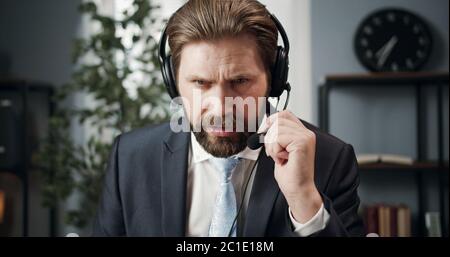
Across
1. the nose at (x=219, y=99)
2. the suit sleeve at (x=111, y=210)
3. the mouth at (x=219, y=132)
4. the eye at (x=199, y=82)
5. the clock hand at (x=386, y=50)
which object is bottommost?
the suit sleeve at (x=111, y=210)

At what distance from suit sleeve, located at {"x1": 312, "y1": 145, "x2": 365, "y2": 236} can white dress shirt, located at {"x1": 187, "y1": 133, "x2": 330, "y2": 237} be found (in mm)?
131

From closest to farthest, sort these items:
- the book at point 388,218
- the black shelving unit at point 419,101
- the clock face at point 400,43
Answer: the book at point 388,218
the black shelving unit at point 419,101
the clock face at point 400,43

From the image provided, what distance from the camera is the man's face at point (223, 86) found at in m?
0.81

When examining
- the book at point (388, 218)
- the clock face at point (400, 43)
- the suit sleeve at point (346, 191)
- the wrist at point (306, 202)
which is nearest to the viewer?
the wrist at point (306, 202)

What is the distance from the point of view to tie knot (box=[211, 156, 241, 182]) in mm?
848

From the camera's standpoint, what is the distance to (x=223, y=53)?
815 millimetres

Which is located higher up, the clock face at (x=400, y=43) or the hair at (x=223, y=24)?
the clock face at (x=400, y=43)

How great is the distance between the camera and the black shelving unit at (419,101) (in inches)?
77.9

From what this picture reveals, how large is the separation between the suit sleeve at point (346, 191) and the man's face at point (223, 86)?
A: 0.15 m

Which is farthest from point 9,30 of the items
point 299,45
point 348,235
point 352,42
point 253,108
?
point 348,235

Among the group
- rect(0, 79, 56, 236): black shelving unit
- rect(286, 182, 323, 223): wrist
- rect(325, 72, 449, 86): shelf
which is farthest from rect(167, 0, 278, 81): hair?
rect(0, 79, 56, 236): black shelving unit

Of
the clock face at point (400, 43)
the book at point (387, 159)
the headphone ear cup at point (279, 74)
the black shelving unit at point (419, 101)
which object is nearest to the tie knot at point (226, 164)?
the headphone ear cup at point (279, 74)

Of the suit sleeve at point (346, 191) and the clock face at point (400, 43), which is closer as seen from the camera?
the suit sleeve at point (346, 191)

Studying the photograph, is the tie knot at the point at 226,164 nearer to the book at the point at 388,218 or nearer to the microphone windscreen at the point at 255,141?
the microphone windscreen at the point at 255,141
